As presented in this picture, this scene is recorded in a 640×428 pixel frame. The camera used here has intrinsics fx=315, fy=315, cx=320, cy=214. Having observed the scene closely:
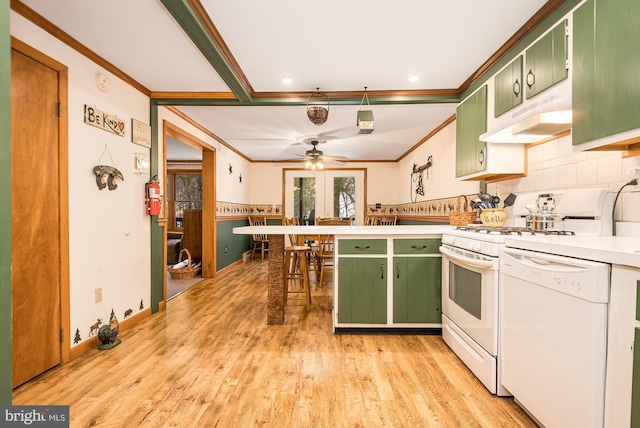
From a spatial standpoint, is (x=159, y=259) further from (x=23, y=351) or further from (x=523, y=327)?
(x=523, y=327)

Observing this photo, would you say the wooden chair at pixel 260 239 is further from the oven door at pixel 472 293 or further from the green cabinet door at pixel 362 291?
the oven door at pixel 472 293

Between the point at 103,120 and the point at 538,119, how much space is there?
10.4ft

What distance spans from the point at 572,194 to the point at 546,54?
868mm

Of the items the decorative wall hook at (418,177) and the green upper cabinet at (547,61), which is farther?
the decorative wall hook at (418,177)

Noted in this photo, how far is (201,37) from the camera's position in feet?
6.91

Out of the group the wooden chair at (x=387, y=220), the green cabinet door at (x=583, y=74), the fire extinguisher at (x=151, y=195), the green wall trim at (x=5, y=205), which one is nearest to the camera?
the green wall trim at (x=5, y=205)

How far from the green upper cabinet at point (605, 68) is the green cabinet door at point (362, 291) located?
1.63 meters

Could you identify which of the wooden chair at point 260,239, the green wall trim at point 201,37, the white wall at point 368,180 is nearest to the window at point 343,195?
the white wall at point 368,180

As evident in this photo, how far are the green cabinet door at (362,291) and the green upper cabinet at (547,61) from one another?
164 centimetres

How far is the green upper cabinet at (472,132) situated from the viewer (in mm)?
2624

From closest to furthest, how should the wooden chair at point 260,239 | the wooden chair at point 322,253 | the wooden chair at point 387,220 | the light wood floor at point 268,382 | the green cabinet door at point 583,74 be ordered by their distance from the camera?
the green cabinet door at point 583,74 → the light wood floor at point 268,382 → the wooden chair at point 322,253 → the wooden chair at point 260,239 → the wooden chair at point 387,220

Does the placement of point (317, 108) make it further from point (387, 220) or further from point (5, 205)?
point (387, 220)

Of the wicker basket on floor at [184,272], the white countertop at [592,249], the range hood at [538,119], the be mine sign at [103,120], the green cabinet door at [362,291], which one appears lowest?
the wicker basket on floor at [184,272]

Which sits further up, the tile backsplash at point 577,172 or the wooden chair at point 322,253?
the tile backsplash at point 577,172
